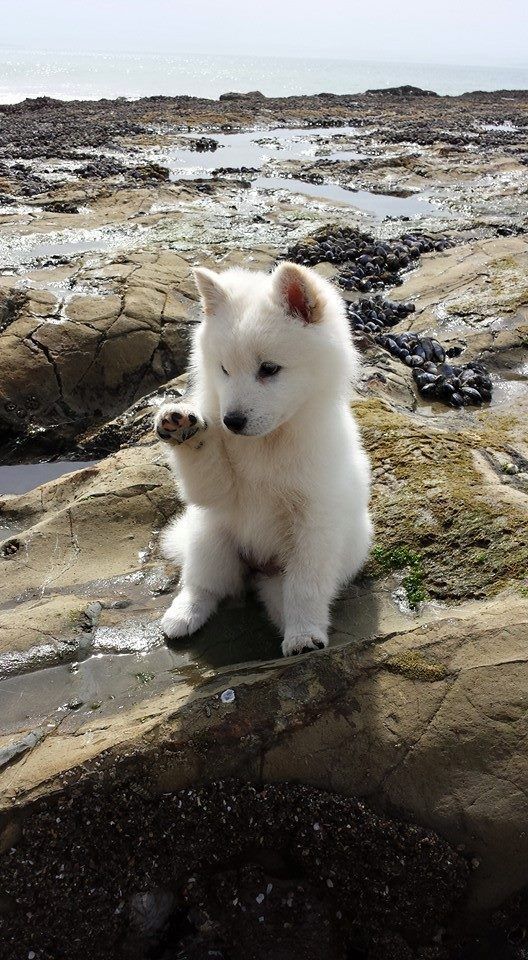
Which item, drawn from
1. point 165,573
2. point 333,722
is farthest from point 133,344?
point 333,722

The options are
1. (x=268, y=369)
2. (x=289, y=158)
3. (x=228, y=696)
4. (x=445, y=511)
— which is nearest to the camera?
(x=228, y=696)

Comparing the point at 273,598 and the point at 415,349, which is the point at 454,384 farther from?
the point at 273,598

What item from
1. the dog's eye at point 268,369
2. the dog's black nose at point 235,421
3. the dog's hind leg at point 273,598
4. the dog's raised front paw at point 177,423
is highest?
the dog's eye at point 268,369

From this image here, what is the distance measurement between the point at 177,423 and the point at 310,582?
1057 millimetres

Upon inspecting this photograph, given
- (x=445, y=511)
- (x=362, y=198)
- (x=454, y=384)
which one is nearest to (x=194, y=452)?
(x=445, y=511)

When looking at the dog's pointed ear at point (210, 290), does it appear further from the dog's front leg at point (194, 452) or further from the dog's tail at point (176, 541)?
the dog's tail at point (176, 541)

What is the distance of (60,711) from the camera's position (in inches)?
135

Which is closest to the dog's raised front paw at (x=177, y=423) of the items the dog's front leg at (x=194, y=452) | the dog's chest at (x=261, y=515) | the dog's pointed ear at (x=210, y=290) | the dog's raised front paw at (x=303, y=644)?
the dog's front leg at (x=194, y=452)

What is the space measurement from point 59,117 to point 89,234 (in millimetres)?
27123

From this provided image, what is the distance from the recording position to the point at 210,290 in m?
3.56

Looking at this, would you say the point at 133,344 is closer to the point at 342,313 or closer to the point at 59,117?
the point at 342,313

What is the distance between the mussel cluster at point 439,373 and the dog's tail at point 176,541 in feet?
11.6

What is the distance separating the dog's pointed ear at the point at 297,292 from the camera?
3.33 meters

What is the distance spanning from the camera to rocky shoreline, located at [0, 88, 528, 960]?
2.78 metres
